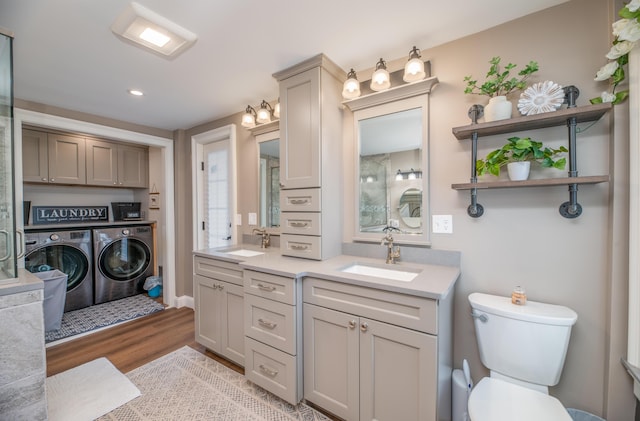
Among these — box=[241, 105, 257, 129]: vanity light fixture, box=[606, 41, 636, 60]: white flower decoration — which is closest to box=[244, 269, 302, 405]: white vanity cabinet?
box=[241, 105, 257, 129]: vanity light fixture

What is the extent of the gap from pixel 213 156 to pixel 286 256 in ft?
5.99

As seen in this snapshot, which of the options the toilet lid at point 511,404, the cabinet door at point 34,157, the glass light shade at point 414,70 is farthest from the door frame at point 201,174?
the toilet lid at point 511,404

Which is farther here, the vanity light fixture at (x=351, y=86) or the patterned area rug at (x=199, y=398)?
the vanity light fixture at (x=351, y=86)

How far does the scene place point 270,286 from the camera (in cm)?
166

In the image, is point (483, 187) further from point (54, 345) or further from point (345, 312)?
point (54, 345)

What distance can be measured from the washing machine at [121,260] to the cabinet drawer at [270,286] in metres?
2.83

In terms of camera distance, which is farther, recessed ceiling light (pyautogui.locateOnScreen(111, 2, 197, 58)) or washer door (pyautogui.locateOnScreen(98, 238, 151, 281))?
washer door (pyautogui.locateOnScreen(98, 238, 151, 281))

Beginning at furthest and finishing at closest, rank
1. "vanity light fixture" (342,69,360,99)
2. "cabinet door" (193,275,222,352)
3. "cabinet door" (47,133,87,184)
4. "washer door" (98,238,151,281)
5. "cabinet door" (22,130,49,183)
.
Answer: "washer door" (98,238,151,281), "cabinet door" (47,133,87,184), "cabinet door" (22,130,49,183), "cabinet door" (193,275,222,352), "vanity light fixture" (342,69,360,99)

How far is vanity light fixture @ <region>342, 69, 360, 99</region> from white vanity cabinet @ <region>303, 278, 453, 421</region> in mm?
1337

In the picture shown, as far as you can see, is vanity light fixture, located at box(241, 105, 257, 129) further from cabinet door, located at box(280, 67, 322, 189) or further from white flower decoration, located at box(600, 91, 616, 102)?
white flower decoration, located at box(600, 91, 616, 102)

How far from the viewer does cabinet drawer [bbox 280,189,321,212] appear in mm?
1873

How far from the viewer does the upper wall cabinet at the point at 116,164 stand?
11.5ft

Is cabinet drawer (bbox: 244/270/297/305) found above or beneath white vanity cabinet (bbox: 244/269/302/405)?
above

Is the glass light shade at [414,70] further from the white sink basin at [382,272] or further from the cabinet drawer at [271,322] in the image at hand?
the cabinet drawer at [271,322]
